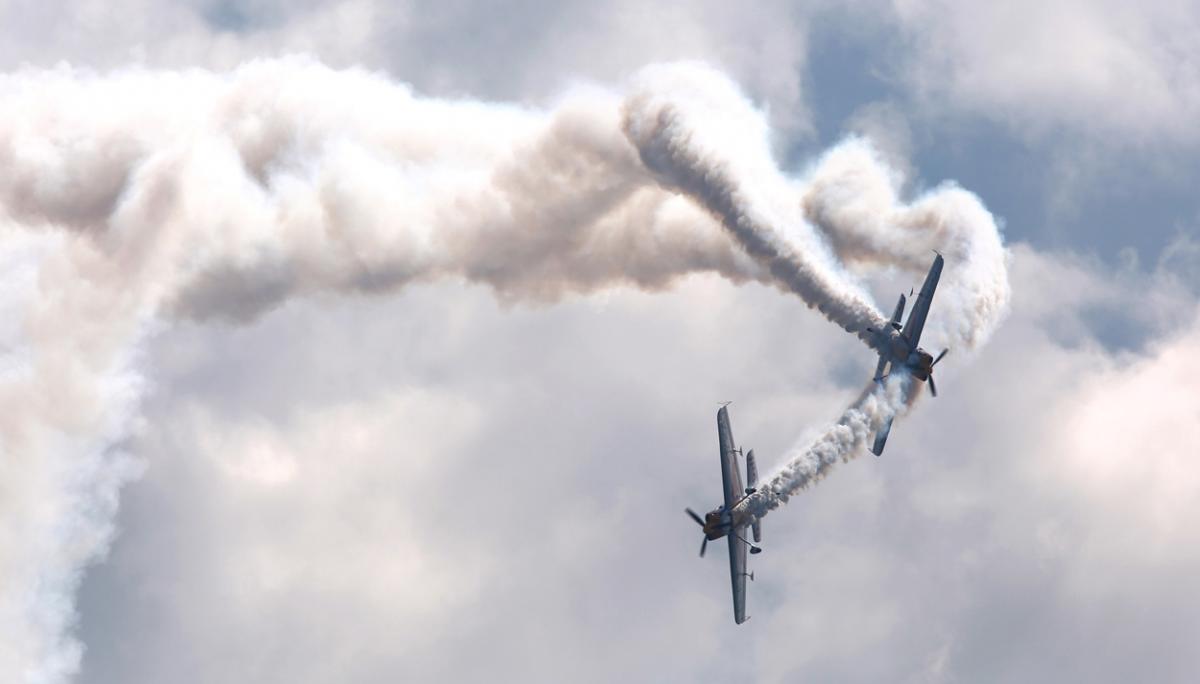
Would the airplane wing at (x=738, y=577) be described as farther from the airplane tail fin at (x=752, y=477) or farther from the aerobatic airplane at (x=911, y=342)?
the aerobatic airplane at (x=911, y=342)

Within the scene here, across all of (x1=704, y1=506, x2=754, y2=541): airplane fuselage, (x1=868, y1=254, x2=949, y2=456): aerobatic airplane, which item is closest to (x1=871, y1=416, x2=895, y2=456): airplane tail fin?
(x1=868, y1=254, x2=949, y2=456): aerobatic airplane

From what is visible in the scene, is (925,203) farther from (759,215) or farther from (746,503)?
(746,503)

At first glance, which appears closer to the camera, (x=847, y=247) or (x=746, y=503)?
(x=847, y=247)

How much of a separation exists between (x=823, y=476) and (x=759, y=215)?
42.3 ft

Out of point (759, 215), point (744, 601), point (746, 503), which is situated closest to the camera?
point (759, 215)

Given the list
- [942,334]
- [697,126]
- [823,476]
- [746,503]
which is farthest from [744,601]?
[697,126]

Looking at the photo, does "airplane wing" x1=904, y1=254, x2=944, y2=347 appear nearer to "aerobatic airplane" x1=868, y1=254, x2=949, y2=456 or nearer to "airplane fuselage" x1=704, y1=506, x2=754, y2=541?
"aerobatic airplane" x1=868, y1=254, x2=949, y2=456

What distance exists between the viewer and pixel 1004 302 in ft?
264

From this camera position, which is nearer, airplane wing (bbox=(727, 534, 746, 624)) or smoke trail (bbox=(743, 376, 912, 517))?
smoke trail (bbox=(743, 376, 912, 517))

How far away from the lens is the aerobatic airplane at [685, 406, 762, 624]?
92500 millimetres

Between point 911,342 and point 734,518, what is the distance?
1730 cm

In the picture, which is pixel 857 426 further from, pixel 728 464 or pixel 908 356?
pixel 728 464

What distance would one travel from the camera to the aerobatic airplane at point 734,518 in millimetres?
92500

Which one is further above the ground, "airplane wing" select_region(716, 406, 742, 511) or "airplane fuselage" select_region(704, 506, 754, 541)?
"airplane wing" select_region(716, 406, 742, 511)
